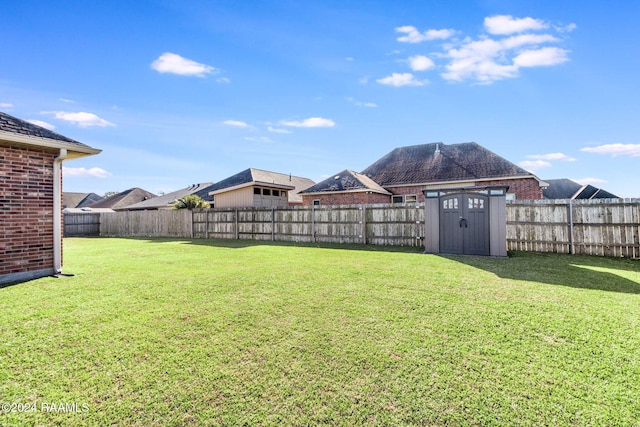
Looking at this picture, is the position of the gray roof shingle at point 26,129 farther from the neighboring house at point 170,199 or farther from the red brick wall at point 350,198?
the neighboring house at point 170,199

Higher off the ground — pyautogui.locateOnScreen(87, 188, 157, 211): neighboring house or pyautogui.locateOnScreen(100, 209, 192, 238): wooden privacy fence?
pyautogui.locateOnScreen(87, 188, 157, 211): neighboring house

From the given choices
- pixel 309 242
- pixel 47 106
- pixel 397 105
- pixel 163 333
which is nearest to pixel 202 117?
pixel 47 106

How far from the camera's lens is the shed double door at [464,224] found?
8641mm

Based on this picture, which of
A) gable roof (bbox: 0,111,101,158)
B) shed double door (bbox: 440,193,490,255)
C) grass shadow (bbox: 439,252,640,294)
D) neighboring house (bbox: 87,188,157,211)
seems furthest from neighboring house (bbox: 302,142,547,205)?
neighboring house (bbox: 87,188,157,211)

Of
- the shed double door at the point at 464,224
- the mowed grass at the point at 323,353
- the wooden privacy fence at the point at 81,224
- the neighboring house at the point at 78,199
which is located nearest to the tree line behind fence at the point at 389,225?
the shed double door at the point at 464,224

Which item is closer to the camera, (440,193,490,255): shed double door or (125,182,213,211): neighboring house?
(440,193,490,255): shed double door

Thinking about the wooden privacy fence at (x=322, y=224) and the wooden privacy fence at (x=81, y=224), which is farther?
the wooden privacy fence at (x=81, y=224)

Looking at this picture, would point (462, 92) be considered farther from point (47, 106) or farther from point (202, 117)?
point (47, 106)

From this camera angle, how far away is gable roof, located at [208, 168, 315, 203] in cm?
1961

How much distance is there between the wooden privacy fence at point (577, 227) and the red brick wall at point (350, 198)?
9457mm

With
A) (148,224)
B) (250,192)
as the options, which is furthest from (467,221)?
(148,224)

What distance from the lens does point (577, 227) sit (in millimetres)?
8805

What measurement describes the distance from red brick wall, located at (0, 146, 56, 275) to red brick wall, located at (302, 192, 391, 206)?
1463cm

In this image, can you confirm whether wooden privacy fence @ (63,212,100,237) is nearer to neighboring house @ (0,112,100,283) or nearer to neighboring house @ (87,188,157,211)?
neighboring house @ (87,188,157,211)
